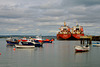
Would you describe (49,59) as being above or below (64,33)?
below

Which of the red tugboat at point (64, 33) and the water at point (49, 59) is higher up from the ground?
the red tugboat at point (64, 33)

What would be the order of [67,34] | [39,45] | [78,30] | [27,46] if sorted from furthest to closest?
[78,30] < [67,34] < [39,45] < [27,46]

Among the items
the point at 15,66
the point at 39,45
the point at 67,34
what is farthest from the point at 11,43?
the point at 67,34

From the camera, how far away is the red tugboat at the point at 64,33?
166m

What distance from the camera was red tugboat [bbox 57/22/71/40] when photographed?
166m

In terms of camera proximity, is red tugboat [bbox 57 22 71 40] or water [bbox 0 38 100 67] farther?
red tugboat [bbox 57 22 71 40]

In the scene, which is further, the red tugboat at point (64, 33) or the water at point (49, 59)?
the red tugboat at point (64, 33)

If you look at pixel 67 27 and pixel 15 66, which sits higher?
pixel 67 27

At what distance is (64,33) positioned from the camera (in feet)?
583

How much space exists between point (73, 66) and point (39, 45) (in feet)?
155

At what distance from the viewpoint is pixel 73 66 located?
34.8 m

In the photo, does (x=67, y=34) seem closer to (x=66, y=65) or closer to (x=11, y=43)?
(x=11, y=43)

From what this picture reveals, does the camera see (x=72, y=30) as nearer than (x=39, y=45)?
No

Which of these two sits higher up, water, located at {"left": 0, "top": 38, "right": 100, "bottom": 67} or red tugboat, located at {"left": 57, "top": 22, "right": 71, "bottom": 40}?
red tugboat, located at {"left": 57, "top": 22, "right": 71, "bottom": 40}
